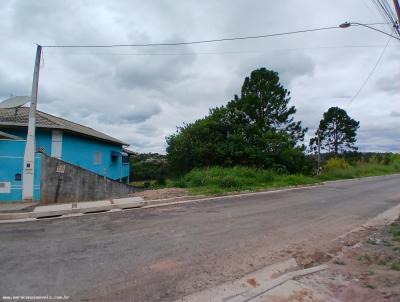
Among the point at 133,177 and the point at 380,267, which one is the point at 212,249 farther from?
the point at 133,177

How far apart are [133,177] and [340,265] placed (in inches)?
1443

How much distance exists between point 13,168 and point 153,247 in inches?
338

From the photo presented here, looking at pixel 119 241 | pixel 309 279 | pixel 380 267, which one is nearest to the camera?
pixel 309 279

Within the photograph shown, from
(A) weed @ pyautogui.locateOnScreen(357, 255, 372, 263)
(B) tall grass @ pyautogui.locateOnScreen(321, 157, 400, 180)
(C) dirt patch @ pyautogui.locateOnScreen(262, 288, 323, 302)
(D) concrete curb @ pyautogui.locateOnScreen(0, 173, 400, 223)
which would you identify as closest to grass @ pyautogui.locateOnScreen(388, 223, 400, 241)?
(A) weed @ pyautogui.locateOnScreen(357, 255, 372, 263)

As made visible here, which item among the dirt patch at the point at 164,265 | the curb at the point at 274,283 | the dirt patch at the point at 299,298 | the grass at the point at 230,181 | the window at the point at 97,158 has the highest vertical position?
the window at the point at 97,158

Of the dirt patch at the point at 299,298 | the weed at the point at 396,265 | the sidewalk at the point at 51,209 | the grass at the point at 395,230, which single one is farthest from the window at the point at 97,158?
the dirt patch at the point at 299,298

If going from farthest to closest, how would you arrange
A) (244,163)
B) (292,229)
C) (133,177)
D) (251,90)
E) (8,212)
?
(133,177), (251,90), (244,163), (8,212), (292,229)

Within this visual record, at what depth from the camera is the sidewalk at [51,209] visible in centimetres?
1026

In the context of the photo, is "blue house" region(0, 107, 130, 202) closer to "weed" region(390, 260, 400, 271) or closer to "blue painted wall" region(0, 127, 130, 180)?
"blue painted wall" region(0, 127, 130, 180)

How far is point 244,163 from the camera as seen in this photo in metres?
25.3

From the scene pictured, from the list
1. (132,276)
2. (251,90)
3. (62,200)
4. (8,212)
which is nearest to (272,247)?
(132,276)

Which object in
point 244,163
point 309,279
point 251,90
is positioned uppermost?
point 251,90

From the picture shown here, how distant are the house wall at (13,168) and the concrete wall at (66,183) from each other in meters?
0.42

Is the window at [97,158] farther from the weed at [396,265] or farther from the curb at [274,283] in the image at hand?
the weed at [396,265]
